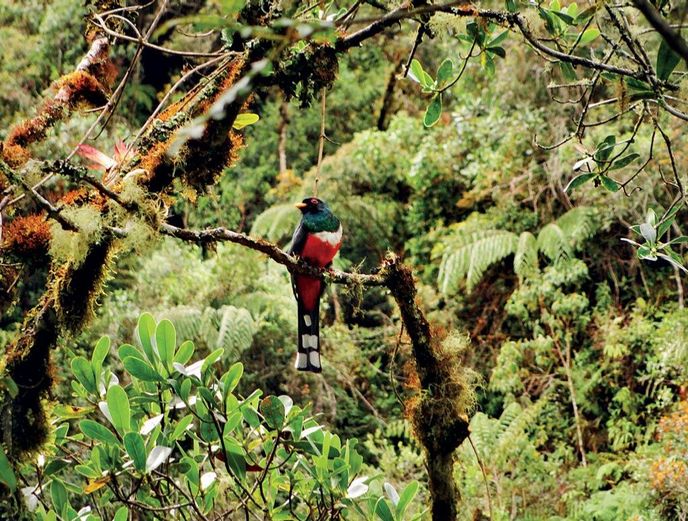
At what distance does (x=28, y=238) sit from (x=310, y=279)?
118 cm

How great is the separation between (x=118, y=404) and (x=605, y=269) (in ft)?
16.1

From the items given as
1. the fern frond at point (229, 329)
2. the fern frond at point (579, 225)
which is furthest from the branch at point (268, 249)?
the fern frond at point (579, 225)

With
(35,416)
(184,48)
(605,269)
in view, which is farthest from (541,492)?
(184,48)

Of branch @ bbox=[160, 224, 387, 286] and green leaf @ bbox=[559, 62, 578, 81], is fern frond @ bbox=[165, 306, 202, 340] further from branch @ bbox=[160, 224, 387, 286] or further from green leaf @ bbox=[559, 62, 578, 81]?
green leaf @ bbox=[559, 62, 578, 81]

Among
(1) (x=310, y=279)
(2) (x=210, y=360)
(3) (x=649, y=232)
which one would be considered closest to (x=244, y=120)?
(2) (x=210, y=360)

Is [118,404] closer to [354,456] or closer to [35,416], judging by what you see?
[35,416]

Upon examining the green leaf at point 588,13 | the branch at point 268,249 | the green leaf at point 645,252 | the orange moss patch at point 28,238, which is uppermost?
the green leaf at point 588,13

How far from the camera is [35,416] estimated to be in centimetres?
155

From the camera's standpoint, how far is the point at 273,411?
4.99ft

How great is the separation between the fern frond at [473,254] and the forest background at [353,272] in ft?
0.07

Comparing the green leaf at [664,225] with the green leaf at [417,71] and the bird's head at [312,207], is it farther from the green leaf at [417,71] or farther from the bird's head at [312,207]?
the bird's head at [312,207]

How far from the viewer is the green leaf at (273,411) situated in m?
1.50

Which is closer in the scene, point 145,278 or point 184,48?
point 145,278

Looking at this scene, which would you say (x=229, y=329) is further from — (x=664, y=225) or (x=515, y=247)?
(x=664, y=225)
